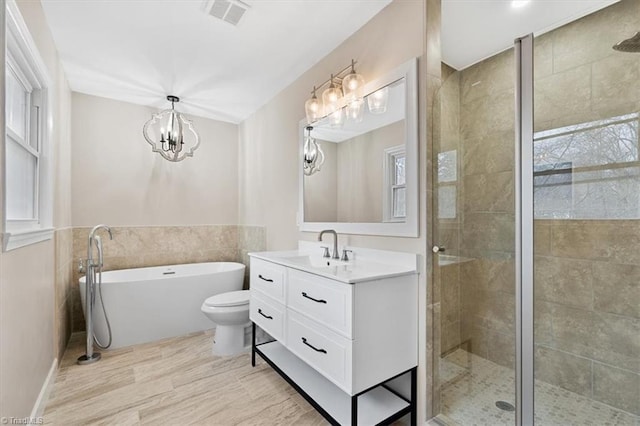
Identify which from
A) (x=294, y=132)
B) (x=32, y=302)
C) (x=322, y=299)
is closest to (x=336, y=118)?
(x=294, y=132)

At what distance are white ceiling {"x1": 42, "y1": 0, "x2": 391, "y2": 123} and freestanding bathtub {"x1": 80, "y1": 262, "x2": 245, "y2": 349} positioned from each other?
1.90 metres

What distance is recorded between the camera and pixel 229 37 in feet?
6.99

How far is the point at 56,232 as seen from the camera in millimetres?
2244

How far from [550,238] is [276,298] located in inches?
63.5

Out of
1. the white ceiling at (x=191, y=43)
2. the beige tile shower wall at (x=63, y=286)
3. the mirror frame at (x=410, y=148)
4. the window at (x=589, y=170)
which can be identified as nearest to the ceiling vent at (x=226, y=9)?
the white ceiling at (x=191, y=43)

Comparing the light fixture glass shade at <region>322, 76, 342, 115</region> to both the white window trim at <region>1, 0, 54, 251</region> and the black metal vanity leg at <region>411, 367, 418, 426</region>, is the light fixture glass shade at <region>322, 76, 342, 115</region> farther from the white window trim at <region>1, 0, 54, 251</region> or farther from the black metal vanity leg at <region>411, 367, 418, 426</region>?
the black metal vanity leg at <region>411, 367, 418, 426</region>

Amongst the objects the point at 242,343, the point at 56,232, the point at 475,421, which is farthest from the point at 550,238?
the point at 56,232

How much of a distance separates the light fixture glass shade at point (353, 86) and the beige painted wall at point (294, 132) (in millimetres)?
56

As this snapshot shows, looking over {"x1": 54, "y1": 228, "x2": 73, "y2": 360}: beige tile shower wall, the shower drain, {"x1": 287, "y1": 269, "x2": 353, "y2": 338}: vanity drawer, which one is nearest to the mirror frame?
{"x1": 287, "y1": 269, "x2": 353, "y2": 338}: vanity drawer

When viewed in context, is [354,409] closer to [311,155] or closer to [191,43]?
[311,155]

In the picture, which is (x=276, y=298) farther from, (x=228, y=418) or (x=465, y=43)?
(x=465, y=43)

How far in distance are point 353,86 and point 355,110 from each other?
156mm

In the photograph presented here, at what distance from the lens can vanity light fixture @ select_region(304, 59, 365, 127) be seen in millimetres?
2000

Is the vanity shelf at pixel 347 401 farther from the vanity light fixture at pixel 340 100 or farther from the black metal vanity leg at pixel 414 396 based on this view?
the vanity light fixture at pixel 340 100
